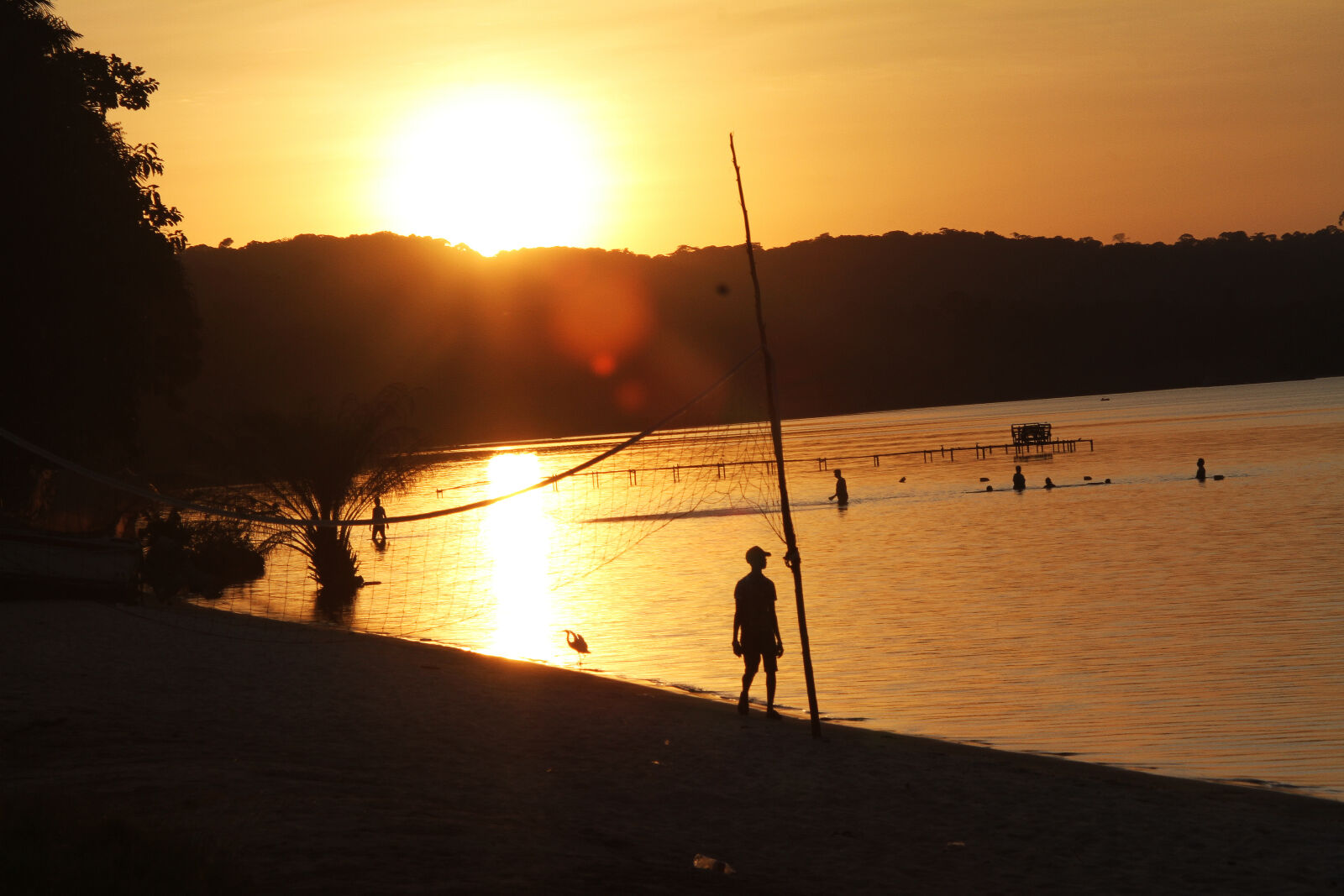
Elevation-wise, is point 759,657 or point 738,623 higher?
point 738,623

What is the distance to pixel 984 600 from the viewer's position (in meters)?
28.1

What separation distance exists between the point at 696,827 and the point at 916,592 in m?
21.3

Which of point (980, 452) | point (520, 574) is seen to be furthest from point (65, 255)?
point (980, 452)

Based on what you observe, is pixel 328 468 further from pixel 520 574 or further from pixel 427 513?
pixel 427 513

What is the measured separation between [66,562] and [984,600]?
19839mm

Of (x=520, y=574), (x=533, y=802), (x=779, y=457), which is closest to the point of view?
(x=533, y=802)

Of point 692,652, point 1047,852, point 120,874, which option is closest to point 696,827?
point 1047,852

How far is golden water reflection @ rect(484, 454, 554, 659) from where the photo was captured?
83.1 feet

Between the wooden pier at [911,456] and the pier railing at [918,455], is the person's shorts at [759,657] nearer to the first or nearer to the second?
the pier railing at [918,455]

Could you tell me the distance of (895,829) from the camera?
31.8 feet

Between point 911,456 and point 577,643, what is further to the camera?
point 911,456

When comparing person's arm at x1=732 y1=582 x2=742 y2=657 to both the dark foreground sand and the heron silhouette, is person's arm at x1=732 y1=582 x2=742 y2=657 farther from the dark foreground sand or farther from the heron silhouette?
the heron silhouette

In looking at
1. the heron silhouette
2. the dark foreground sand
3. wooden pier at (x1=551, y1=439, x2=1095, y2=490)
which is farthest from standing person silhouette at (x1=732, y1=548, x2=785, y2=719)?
wooden pier at (x1=551, y1=439, x2=1095, y2=490)

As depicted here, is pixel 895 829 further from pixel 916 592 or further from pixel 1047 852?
pixel 916 592
